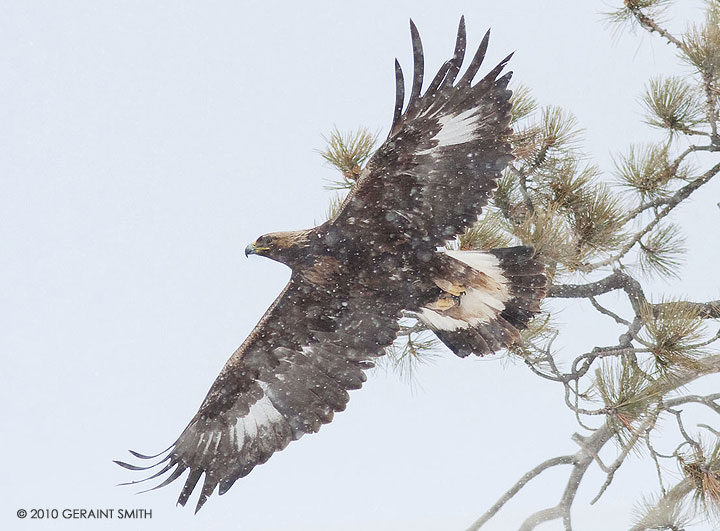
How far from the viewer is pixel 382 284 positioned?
2.55 metres

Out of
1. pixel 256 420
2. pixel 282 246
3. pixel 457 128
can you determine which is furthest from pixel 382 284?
pixel 256 420

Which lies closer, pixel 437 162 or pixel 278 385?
pixel 437 162

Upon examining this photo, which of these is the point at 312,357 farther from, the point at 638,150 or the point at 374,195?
the point at 638,150

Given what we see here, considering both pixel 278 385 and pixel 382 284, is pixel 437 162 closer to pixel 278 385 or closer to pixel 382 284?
pixel 382 284

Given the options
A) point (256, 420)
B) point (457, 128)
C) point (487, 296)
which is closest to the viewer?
point (457, 128)

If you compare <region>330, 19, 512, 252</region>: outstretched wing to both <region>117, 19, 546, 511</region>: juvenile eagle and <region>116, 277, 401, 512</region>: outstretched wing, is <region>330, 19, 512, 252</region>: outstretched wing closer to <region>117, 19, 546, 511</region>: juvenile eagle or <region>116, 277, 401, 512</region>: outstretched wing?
<region>117, 19, 546, 511</region>: juvenile eagle

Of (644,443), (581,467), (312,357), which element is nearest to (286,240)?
(312,357)

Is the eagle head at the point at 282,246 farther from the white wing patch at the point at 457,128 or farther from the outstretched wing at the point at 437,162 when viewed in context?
the white wing patch at the point at 457,128

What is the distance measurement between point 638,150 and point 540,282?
0.71 m

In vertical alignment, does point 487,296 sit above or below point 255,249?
below

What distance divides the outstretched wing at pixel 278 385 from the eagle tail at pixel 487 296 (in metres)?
0.19

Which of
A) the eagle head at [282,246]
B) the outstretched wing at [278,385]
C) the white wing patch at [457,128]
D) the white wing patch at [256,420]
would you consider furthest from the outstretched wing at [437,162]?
the white wing patch at [256,420]

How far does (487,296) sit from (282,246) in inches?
25.4

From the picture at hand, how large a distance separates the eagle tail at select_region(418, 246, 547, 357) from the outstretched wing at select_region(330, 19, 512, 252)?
17 cm
